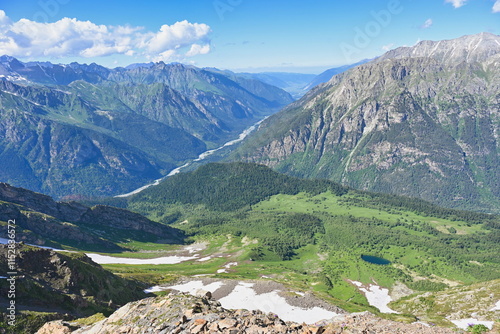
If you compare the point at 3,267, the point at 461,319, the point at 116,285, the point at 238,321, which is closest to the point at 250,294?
the point at 116,285

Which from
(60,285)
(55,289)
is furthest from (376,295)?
(55,289)

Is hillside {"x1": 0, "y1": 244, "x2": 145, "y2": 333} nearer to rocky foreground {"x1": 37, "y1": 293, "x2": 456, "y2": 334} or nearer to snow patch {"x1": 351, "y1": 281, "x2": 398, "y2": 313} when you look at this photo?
rocky foreground {"x1": 37, "y1": 293, "x2": 456, "y2": 334}

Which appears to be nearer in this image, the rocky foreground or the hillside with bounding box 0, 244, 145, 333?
the rocky foreground

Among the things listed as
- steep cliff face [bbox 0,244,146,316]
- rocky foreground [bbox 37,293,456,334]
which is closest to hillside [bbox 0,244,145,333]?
steep cliff face [bbox 0,244,146,316]

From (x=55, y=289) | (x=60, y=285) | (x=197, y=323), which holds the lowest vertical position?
(x=60, y=285)

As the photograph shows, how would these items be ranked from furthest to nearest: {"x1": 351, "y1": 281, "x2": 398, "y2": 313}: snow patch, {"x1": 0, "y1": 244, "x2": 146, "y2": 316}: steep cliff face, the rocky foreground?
{"x1": 351, "y1": 281, "x2": 398, "y2": 313}: snow patch
{"x1": 0, "y1": 244, "x2": 146, "y2": 316}: steep cliff face
the rocky foreground

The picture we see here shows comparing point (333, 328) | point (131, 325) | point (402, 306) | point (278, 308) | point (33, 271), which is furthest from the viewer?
point (402, 306)

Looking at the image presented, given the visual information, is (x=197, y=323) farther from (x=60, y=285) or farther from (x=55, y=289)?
(x=60, y=285)

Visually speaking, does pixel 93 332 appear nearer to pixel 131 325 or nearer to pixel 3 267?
pixel 131 325
